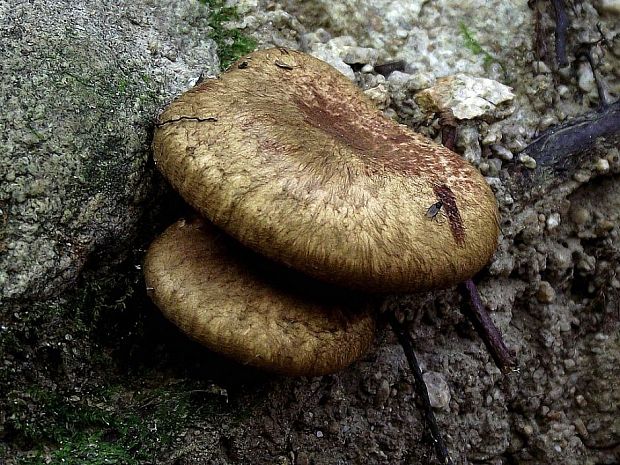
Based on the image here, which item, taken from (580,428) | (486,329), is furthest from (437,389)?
(580,428)

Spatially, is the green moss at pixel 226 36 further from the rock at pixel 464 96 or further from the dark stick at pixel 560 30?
the dark stick at pixel 560 30

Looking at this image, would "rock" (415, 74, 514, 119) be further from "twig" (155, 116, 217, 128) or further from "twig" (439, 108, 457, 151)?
"twig" (155, 116, 217, 128)

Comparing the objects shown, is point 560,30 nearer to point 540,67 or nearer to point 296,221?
point 540,67

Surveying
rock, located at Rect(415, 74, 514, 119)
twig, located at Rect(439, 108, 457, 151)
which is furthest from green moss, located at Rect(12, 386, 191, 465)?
rock, located at Rect(415, 74, 514, 119)

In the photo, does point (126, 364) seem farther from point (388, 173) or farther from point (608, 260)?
point (608, 260)

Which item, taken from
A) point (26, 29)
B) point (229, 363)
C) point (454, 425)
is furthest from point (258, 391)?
point (26, 29)

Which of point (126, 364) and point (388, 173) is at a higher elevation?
point (388, 173)
